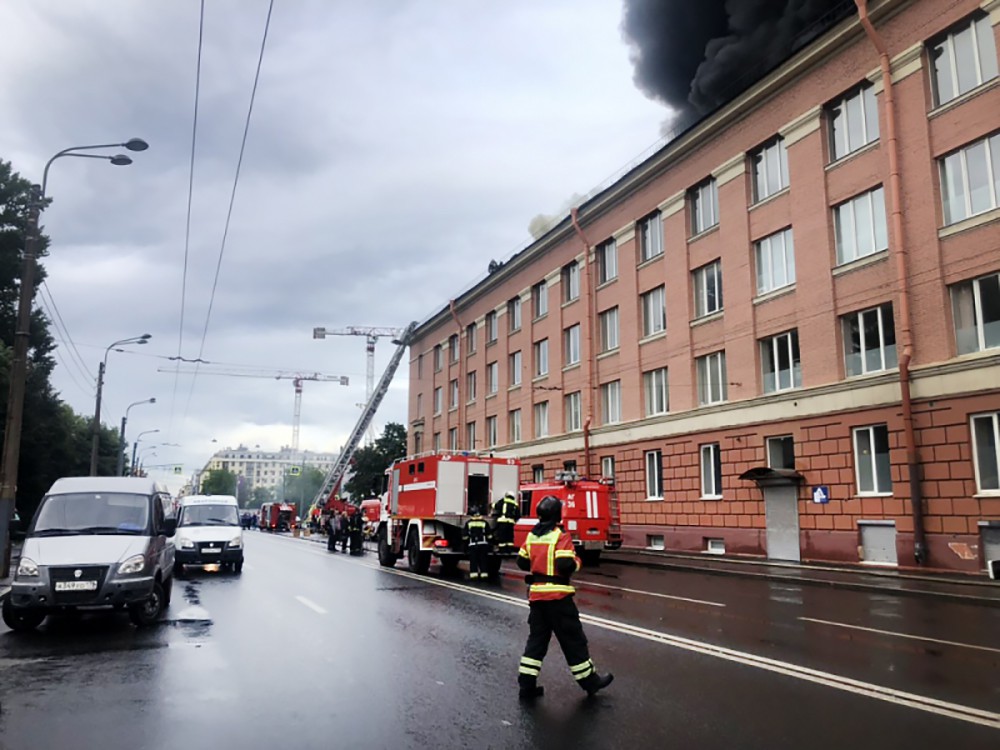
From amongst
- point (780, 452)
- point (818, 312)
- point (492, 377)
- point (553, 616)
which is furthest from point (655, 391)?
point (553, 616)

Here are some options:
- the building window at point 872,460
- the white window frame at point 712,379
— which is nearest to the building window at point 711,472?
the white window frame at point 712,379

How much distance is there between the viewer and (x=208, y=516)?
1777cm

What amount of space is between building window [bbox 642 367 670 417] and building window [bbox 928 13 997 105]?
39.0 ft

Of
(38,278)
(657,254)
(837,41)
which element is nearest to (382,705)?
(837,41)

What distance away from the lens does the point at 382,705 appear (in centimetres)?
565

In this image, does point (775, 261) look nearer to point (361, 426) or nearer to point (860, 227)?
point (860, 227)

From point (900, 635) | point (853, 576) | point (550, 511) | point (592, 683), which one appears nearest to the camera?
point (592, 683)

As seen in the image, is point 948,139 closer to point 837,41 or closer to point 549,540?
point 837,41

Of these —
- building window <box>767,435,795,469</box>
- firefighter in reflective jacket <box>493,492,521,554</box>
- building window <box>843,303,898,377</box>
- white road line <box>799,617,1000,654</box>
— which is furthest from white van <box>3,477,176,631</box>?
building window <box>843,303,898,377</box>

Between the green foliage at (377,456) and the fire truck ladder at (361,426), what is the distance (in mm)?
12246

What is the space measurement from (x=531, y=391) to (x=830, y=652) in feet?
90.9

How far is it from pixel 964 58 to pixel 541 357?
20.9 m

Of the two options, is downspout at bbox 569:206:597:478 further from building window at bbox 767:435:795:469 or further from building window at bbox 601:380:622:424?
building window at bbox 767:435:795:469

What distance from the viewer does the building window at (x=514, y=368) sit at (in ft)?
122
